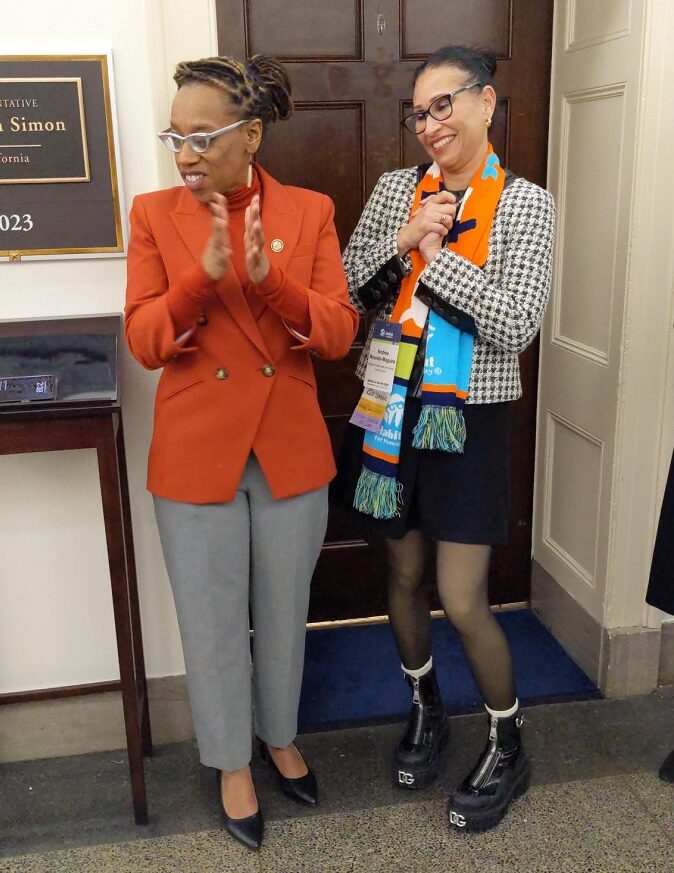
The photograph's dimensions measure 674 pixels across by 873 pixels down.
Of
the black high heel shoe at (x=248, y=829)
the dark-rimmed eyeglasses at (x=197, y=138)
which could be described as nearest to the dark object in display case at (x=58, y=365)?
the dark-rimmed eyeglasses at (x=197, y=138)

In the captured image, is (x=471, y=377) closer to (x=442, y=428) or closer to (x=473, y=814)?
(x=442, y=428)

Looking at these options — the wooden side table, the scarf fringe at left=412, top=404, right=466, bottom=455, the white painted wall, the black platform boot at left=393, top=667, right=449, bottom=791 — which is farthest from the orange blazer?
the black platform boot at left=393, top=667, right=449, bottom=791

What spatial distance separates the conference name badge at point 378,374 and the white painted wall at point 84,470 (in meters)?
0.53

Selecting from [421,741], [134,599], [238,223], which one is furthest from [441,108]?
[421,741]

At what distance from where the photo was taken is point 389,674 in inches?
104

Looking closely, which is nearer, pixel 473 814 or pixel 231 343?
pixel 231 343

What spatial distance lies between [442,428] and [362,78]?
46.3 inches

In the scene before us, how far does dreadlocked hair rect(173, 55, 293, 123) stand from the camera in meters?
1.62

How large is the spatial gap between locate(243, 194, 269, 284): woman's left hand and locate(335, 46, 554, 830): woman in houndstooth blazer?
362 millimetres

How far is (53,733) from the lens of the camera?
230 cm

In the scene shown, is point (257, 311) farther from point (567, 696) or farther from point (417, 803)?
point (567, 696)

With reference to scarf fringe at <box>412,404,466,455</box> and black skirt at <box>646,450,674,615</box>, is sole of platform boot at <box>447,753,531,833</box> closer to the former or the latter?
black skirt at <box>646,450,674,615</box>

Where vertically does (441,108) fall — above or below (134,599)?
above

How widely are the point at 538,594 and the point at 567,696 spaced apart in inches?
17.8
